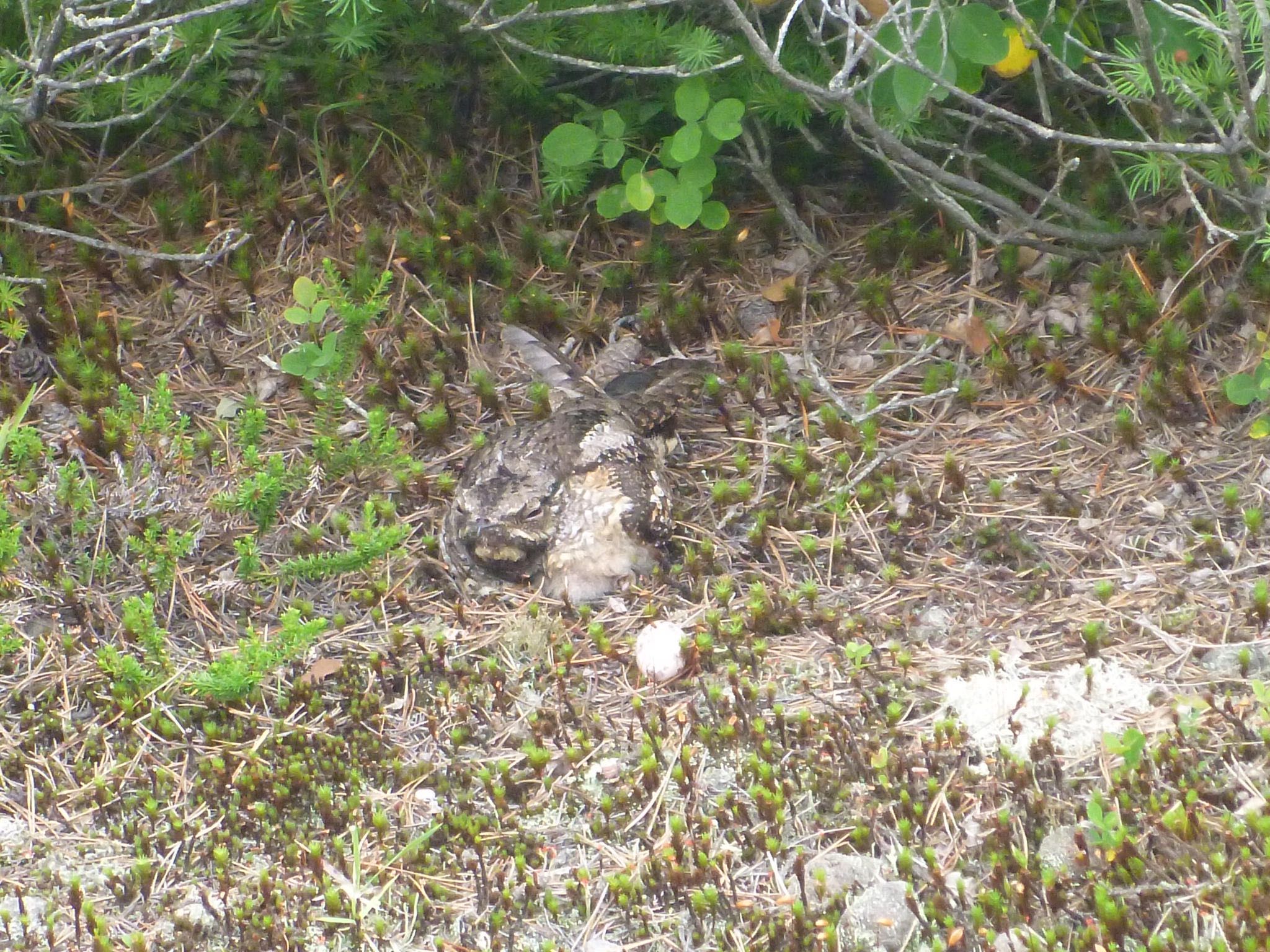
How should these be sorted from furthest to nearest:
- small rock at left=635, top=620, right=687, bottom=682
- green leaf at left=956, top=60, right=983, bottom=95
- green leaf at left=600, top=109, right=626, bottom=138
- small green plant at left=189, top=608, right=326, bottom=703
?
green leaf at left=600, top=109, right=626, bottom=138, green leaf at left=956, top=60, right=983, bottom=95, small rock at left=635, top=620, right=687, bottom=682, small green plant at left=189, top=608, right=326, bottom=703

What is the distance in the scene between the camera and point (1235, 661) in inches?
123

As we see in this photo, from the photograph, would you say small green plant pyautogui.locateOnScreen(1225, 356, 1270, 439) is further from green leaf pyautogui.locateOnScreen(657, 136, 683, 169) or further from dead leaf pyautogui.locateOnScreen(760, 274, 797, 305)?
green leaf pyautogui.locateOnScreen(657, 136, 683, 169)

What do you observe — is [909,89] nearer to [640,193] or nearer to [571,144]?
[640,193]

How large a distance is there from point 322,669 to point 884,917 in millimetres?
1799

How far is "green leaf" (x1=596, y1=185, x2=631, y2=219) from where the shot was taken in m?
4.41

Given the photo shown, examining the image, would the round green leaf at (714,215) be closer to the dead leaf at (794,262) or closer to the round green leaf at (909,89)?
the dead leaf at (794,262)

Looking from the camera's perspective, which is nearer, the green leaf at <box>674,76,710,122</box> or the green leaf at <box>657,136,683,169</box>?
the green leaf at <box>674,76,710,122</box>

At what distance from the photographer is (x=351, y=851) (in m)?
3.05

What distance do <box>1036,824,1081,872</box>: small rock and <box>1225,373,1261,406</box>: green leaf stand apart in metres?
1.58

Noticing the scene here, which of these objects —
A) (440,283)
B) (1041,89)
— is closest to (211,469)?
(440,283)

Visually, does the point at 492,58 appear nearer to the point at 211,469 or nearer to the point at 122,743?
the point at 211,469

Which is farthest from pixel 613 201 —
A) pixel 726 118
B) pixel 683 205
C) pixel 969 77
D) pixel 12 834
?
pixel 12 834

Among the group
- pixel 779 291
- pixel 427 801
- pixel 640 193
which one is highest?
pixel 640 193

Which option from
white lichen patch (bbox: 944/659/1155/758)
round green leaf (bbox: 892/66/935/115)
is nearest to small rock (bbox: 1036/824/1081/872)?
white lichen patch (bbox: 944/659/1155/758)
